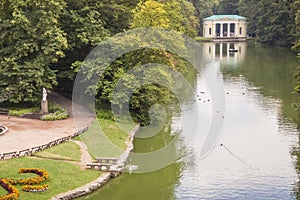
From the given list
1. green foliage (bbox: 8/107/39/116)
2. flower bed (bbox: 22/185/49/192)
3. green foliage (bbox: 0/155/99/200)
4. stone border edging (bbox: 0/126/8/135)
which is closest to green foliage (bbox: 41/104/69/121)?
green foliage (bbox: 8/107/39/116)

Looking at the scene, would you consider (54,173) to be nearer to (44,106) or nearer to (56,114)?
(56,114)

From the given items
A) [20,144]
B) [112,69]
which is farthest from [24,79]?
[20,144]

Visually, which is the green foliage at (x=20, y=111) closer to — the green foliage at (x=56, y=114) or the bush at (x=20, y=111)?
the bush at (x=20, y=111)

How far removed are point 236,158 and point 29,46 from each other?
1733 centimetres

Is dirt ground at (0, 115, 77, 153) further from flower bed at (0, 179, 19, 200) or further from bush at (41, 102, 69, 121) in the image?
flower bed at (0, 179, 19, 200)

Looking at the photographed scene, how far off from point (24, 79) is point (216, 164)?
1626cm

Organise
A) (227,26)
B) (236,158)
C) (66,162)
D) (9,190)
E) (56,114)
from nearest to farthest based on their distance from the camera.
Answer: (9,190) → (66,162) → (236,158) → (56,114) → (227,26)

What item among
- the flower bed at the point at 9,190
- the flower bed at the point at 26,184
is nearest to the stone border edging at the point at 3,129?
the flower bed at the point at 26,184

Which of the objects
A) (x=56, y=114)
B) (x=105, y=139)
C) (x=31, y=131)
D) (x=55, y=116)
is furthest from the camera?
(x=56, y=114)

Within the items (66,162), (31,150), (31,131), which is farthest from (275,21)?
(66,162)

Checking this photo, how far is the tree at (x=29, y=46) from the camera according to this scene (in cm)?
3603

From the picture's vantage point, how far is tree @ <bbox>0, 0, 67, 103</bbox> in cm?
3603

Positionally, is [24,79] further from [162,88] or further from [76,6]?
[162,88]

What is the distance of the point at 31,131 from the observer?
3147 cm
